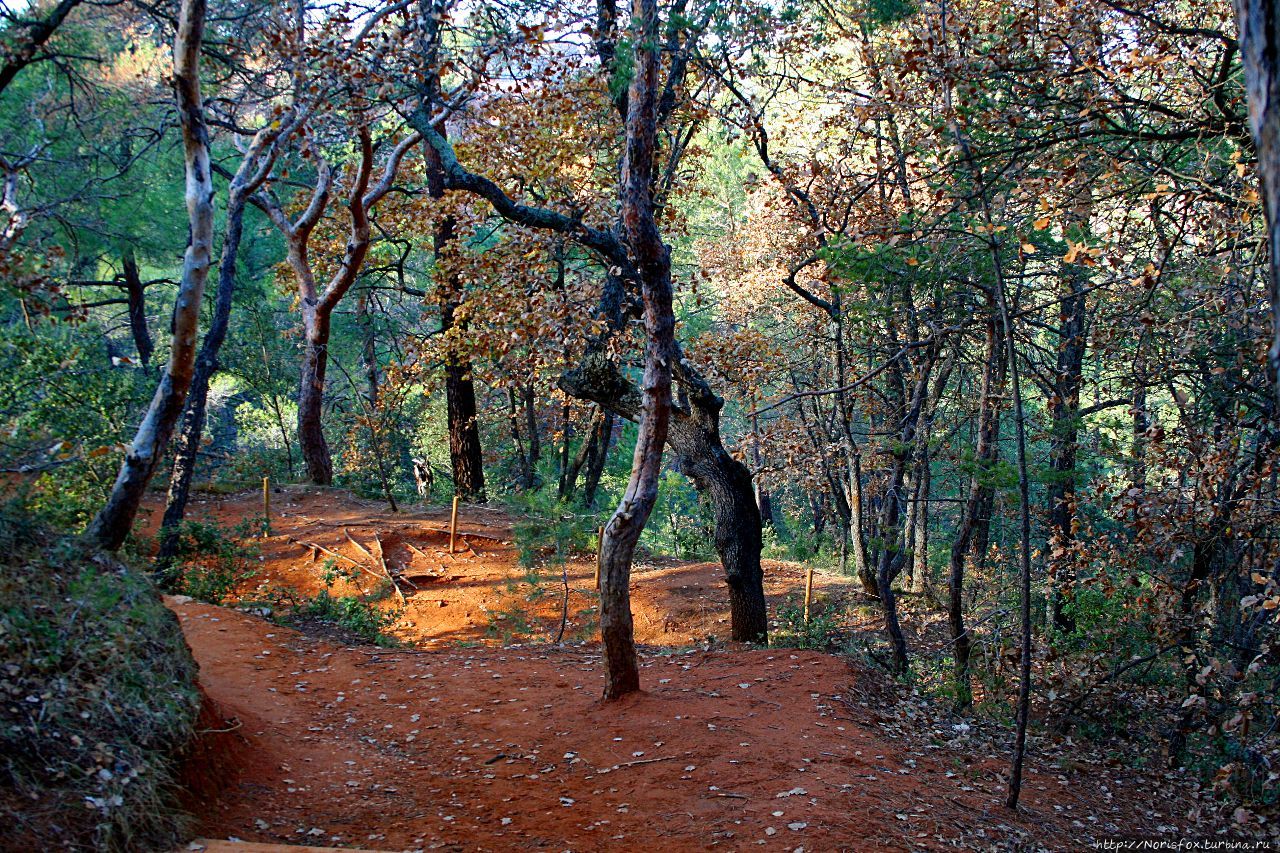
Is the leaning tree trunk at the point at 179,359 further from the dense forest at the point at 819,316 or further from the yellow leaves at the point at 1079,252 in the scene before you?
the yellow leaves at the point at 1079,252

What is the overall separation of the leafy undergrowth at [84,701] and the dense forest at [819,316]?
78 mm

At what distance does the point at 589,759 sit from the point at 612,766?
255mm

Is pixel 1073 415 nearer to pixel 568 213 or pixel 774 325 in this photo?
pixel 568 213

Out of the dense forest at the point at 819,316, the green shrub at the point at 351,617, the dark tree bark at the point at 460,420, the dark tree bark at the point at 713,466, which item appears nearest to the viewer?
the dense forest at the point at 819,316

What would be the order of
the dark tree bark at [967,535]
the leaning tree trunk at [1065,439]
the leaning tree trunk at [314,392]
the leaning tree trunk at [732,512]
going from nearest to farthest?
the leaning tree trunk at [1065,439] → the dark tree bark at [967,535] → the leaning tree trunk at [732,512] → the leaning tree trunk at [314,392]

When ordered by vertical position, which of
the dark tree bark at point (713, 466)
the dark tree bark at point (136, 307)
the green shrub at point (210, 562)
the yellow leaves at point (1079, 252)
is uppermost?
the dark tree bark at point (136, 307)

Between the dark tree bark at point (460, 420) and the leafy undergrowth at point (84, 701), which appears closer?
the leafy undergrowth at point (84, 701)

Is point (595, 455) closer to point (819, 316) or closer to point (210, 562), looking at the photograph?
point (819, 316)

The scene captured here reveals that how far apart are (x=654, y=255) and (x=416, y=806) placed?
14.1 ft

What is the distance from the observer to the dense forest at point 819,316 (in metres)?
6.16

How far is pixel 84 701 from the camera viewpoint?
4691 millimetres

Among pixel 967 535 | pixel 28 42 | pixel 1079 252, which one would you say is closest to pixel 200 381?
pixel 28 42

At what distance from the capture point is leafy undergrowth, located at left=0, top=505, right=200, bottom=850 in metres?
4.09

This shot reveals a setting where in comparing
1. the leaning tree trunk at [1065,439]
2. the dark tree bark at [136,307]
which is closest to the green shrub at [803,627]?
the leaning tree trunk at [1065,439]
